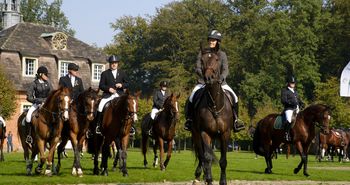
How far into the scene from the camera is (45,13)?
340ft

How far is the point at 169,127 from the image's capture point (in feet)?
82.9

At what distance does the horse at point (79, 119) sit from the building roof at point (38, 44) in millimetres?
52784

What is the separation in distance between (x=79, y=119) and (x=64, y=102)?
1249mm

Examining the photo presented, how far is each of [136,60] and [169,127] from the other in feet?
243

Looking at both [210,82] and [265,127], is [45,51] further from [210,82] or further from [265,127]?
[210,82]

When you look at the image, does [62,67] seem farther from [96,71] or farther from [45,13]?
[45,13]

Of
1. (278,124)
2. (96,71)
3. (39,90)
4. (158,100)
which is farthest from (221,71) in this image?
(96,71)

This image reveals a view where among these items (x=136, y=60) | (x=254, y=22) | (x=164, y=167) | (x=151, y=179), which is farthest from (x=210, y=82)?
(x=136, y=60)

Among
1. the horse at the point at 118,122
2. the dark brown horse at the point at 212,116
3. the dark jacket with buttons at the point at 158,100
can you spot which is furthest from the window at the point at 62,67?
the dark brown horse at the point at 212,116

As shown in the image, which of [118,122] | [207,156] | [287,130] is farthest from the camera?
[287,130]

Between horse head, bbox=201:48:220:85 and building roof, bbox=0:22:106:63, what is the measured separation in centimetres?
5811

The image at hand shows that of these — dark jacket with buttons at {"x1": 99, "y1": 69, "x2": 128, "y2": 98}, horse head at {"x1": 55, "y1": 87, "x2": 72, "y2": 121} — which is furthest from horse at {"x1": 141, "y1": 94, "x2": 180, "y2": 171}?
horse head at {"x1": 55, "y1": 87, "x2": 72, "y2": 121}

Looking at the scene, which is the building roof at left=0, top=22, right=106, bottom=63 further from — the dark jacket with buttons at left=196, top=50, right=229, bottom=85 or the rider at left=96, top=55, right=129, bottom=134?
the dark jacket with buttons at left=196, top=50, right=229, bottom=85

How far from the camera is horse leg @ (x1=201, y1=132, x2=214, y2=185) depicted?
51.6 ft
